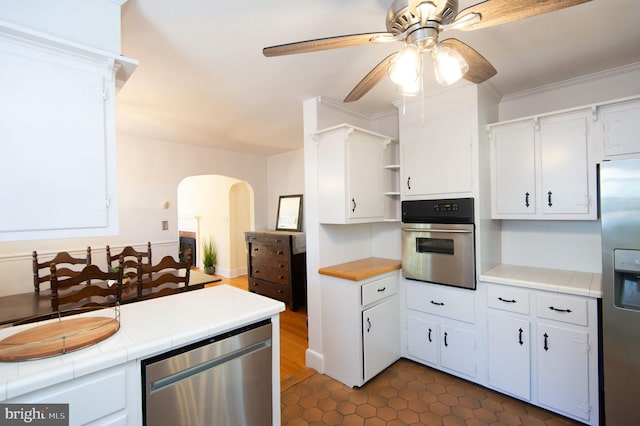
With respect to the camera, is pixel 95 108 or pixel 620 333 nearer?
pixel 95 108

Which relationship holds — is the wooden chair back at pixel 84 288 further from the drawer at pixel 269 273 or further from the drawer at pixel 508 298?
the drawer at pixel 508 298

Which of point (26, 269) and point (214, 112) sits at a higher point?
point (214, 112)

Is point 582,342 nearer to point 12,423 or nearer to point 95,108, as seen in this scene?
point 12,423

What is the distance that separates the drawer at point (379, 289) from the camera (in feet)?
7.85

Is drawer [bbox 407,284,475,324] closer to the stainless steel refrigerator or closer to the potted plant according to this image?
the stainless steel refrigerator

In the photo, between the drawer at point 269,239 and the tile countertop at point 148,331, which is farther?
the drawer at point 269,239

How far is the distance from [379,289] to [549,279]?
1245mm

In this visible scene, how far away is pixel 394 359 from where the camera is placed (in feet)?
8.81

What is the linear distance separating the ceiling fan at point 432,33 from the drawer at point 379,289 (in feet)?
5.28

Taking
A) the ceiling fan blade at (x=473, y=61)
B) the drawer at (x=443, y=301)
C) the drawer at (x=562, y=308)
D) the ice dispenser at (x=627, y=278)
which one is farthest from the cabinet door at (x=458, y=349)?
the ceiling fan blade at (x=473, y=61)

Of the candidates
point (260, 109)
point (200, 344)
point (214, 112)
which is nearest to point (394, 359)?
point (200, 344)

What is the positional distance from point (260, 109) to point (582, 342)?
10.5 feet

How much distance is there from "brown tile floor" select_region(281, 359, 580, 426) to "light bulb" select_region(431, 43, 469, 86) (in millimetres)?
2153

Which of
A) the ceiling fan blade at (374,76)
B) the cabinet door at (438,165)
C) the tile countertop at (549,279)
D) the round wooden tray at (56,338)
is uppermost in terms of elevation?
the ceiling fan blade at (374,76)
